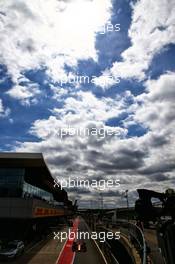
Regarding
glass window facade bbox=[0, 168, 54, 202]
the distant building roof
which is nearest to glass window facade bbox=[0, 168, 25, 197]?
glass window facade bbox=[0, 168, 54, 202]

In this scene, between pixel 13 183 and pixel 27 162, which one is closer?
pixel 13 183

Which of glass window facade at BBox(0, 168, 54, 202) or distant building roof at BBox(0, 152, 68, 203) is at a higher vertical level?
distant building roof at BBox(0, 152, 68, 203)

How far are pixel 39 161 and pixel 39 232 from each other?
18.9 meters

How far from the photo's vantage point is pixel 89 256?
3331 centimetres

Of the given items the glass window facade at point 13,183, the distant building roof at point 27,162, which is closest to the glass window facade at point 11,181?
the glass window facade at point 13,183

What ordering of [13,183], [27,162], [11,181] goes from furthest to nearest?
1. [27,162]
2. [11,181]
3. [13,183]

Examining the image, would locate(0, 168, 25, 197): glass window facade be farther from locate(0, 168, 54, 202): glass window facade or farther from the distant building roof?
the distant building roof

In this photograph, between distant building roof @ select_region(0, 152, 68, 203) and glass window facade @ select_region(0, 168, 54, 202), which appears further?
distant building roof @ select_region(0, 152, 68, 203)

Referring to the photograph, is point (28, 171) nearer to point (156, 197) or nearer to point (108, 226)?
point (108, 226)

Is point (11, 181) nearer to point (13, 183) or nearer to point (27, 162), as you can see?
point (13, 183)

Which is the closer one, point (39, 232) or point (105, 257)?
point (105, 257)

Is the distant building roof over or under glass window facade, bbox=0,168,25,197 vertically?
over

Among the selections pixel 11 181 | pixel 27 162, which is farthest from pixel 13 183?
pixel 27 162

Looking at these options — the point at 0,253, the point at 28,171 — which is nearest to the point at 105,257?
the point at 0,253
